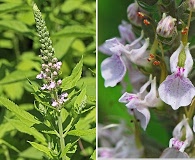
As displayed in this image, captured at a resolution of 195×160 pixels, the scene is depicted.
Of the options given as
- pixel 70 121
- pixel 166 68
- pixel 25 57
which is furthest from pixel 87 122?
pixel 25 57

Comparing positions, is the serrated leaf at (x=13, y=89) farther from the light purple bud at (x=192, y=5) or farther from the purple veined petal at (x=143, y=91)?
the light purple bud at (x=192, y=5)

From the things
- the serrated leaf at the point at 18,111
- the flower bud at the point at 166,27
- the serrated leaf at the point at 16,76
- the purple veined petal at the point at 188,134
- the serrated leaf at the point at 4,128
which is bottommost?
the serrated leaf at the point at 4,128

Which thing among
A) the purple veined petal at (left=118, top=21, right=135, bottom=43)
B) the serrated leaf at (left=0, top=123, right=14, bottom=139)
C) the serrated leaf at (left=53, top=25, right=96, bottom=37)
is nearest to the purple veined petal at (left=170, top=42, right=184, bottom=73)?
the purple veined petal at (left=118, top=21, right=135, bottom=43)

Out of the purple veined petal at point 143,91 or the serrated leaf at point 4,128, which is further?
the serrated leaf at point 4,128

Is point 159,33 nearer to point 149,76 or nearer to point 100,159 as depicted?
point 149,76

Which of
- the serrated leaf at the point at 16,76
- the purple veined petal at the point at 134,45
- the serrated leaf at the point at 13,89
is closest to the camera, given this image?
the purple veined petal at the point at 134,45

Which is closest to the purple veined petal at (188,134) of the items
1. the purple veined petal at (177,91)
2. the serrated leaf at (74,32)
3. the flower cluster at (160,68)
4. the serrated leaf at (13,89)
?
the flower cluster at (160,68)

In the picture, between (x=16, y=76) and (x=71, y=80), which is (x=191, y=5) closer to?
(x=71, y=80)
